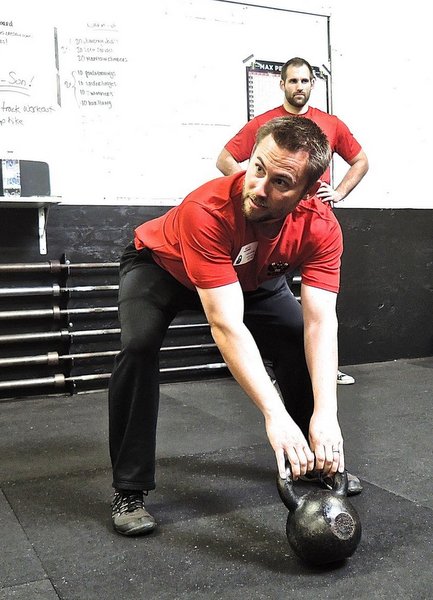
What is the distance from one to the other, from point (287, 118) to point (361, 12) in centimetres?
292

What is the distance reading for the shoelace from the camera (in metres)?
1.66

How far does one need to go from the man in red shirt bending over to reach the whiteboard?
1.64 m

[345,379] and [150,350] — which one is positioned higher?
[150,350]

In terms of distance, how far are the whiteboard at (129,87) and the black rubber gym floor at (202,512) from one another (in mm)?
1280

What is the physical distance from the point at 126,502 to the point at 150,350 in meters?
0.40

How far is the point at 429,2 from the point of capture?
4164 mm

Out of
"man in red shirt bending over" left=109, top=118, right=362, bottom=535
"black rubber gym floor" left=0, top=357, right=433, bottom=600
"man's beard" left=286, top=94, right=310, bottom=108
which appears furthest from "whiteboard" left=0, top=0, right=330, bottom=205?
"man in red shirt bending over" left=109, top=118, right=362, bottom=535

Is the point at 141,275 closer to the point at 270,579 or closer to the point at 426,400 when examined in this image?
the point at 270,579

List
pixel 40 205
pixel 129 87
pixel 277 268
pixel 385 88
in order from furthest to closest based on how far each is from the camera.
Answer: pixel 385 88 < pixel 129 87 < pixel 40 205 < pixel 277 268

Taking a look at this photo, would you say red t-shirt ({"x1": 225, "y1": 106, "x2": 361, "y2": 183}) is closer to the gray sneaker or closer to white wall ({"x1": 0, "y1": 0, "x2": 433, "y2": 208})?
white wall ({"x1": 0, "y1": 0, "x2": 433, "y2": 208})

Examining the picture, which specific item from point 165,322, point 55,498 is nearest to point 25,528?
point 55,498

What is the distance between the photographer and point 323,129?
127 inches

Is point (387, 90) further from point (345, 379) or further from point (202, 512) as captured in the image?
point (202, 512)

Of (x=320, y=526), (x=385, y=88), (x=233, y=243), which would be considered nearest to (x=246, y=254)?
(x=233, y=243)
